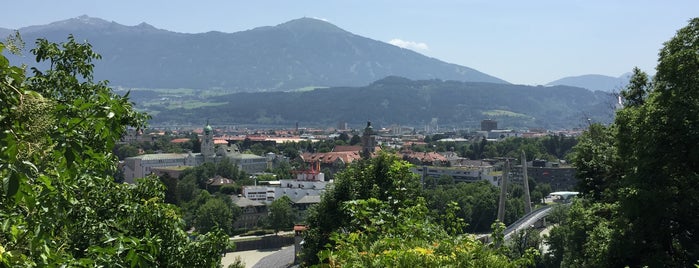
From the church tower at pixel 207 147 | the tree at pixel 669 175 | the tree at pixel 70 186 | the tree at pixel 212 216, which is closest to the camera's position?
the tree at pixel 70 186

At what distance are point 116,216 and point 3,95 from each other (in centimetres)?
331

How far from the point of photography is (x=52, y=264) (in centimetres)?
319

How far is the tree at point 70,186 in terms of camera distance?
2.77 m

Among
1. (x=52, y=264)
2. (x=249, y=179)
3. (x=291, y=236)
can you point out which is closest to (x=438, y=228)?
(x=52, y=264)

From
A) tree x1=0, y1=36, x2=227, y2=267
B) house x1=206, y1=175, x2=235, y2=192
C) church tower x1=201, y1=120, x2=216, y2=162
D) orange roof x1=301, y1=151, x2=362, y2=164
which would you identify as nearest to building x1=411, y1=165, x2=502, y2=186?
orange roof x1=301, y1=151, x2=362, y2=164

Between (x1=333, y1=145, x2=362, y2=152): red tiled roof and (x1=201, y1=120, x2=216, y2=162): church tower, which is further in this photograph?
(x1=333, y1=145, x2=362, y2=152): red tiled roof

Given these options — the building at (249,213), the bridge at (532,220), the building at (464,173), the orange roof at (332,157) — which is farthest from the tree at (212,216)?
the orange roof at (332,157)

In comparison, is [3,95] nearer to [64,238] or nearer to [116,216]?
[64,238]

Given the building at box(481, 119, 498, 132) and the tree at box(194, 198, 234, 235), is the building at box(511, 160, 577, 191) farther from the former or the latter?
the building at box(481, 119, 498, 132)

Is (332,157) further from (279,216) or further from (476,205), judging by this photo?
(279,216)

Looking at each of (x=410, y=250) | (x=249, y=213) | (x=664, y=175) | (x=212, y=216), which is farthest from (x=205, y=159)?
(x=410, y=250)

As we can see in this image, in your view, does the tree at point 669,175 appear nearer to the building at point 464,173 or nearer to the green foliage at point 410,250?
the green foliage at point 410,250

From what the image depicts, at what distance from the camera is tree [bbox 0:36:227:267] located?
277 cm

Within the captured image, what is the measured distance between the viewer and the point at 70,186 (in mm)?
3873
